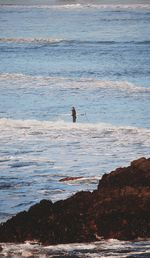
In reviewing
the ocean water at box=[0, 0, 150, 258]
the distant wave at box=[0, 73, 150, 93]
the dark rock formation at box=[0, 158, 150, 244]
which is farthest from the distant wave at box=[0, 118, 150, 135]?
the distant wave at box=[0, 73, 150, 93]

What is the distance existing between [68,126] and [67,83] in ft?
51.1

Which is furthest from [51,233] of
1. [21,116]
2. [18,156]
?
[21,116]

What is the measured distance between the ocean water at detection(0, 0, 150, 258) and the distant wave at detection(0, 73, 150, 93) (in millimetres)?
60

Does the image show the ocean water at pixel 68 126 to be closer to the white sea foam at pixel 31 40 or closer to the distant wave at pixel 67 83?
the distant wave at pixel 67 83

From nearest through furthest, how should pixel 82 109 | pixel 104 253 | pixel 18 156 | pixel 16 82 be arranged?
pixel 104 253 → pixel 18 156 → pixel 82 109 → pixel 16 82

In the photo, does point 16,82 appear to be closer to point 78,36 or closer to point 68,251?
point 68,251

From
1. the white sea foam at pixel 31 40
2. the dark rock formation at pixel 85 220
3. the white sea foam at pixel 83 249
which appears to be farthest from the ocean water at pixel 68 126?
the white sea foam at pixel 31 40

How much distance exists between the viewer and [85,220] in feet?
25.9

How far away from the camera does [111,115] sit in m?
25.0

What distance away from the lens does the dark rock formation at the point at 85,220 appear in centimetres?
784

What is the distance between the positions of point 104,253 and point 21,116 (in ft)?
57.8

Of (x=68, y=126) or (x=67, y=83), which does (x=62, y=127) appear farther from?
(x=67, y=83)

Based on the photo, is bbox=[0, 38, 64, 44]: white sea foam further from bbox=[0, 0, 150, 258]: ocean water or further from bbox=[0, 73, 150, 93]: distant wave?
bbox=[0, 73, 150, 93]: distant wave

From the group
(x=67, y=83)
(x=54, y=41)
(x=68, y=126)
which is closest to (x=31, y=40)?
(x=54, y=41)
